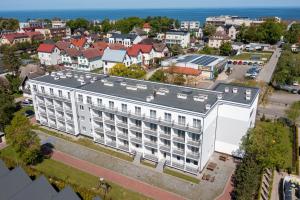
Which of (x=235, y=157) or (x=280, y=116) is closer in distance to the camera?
(x=235, y=157)

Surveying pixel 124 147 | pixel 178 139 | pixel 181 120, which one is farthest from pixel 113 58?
pixel 178 139

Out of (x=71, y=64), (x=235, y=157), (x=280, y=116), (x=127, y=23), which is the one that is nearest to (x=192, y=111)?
(x=235, y=157)

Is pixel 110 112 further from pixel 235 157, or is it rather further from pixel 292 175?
pixel 292 175

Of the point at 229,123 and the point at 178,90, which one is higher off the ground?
the point at 178,90

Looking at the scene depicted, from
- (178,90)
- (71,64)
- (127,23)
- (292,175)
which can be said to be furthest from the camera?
(127,23)

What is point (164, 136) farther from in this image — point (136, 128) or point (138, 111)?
point (138, 111)

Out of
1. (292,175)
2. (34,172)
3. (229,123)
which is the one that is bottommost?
(292,175)
